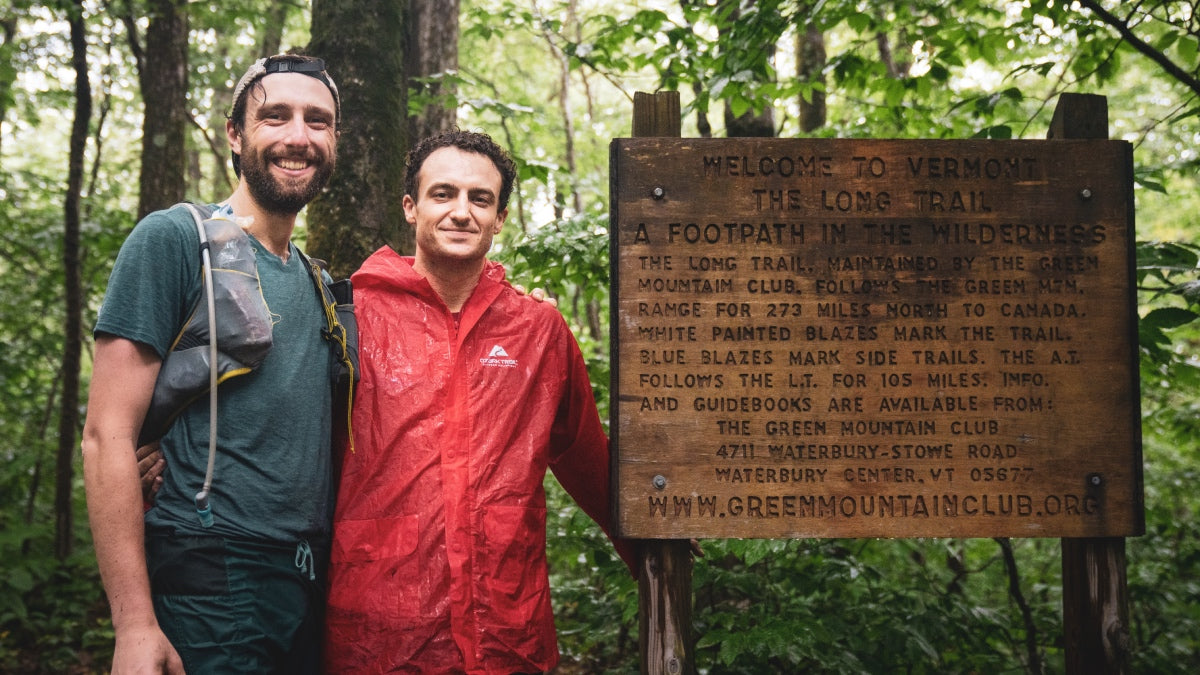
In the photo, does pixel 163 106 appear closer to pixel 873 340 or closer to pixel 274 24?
pixel 274 24

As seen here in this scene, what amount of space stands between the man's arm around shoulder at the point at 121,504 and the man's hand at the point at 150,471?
135mm

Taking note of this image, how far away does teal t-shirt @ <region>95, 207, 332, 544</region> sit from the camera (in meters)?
2.12

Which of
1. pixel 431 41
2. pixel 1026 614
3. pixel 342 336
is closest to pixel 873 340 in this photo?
pixel 342 336

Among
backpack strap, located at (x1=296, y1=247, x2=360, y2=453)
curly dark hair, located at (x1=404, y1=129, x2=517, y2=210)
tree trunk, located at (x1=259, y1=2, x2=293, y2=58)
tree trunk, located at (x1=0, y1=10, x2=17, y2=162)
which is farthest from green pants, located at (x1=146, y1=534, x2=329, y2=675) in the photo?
tree trunk, located at (x1=259, y1=2, x2=293, y2=58)

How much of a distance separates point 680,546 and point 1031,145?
67.2 inches

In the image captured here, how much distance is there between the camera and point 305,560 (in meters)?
2.31

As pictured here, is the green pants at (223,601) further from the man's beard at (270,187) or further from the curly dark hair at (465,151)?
the curly dark hair at (465,151)

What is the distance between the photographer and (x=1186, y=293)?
9.69 feet

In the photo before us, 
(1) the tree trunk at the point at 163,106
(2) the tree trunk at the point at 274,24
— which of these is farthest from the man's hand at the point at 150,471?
(2) the tree trunk at the point at 274,24

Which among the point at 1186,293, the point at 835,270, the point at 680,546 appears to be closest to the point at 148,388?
the point at 680,546


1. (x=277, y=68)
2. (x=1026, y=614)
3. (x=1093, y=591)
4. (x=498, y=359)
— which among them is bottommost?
(x=1026, y=614)

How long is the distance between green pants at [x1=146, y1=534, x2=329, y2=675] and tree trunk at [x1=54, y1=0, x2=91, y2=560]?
5913 mm

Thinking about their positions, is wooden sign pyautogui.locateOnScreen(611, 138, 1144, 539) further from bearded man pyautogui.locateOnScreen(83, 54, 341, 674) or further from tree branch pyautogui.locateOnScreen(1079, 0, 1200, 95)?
tree branch pyautogui.locateOnScreen(1079, 0, 1200, 95)

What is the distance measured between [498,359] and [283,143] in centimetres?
96
